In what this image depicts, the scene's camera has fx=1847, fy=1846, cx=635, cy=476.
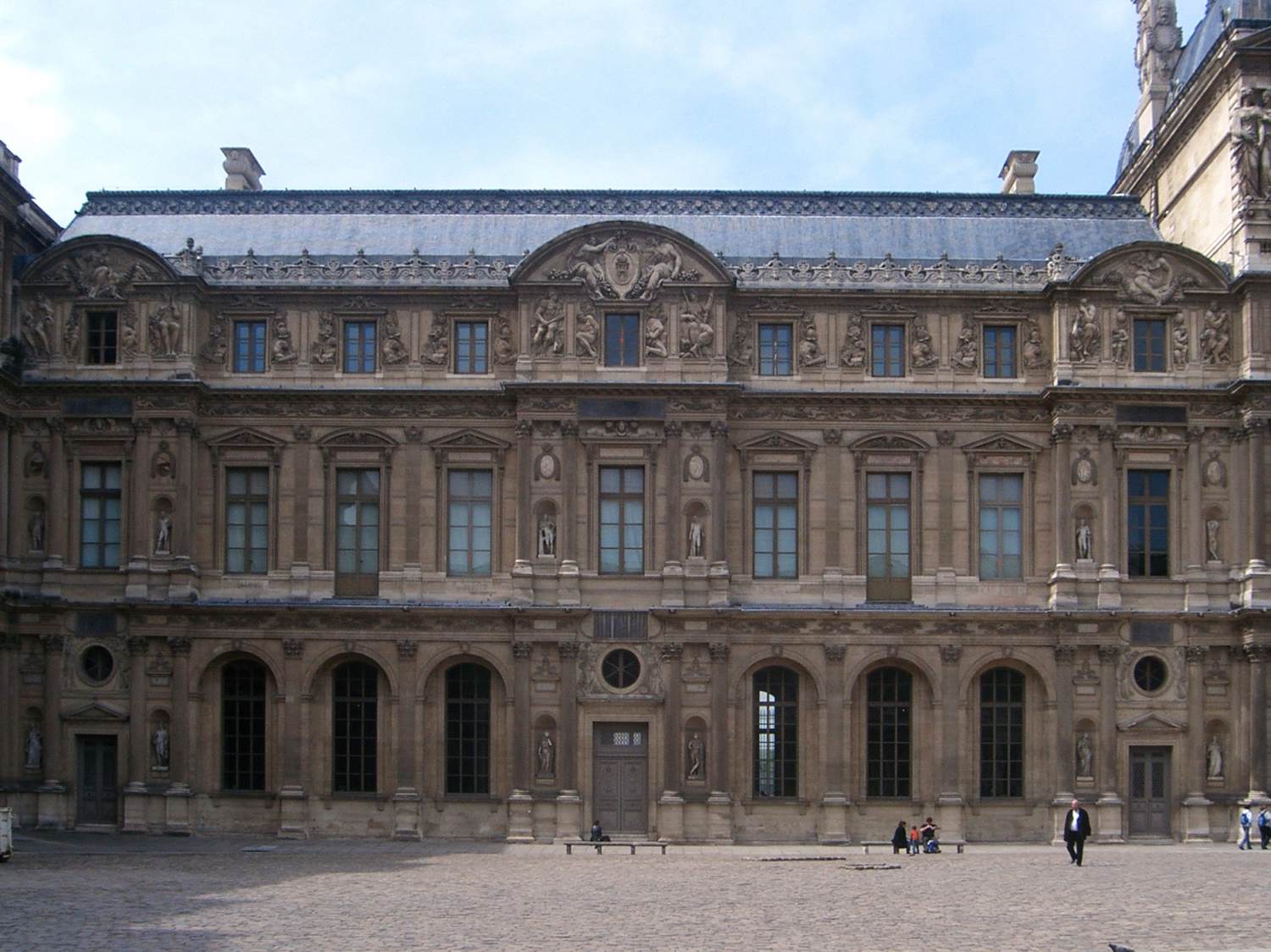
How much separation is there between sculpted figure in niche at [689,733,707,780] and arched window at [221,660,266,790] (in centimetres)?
1158

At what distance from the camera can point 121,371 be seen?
50.3m

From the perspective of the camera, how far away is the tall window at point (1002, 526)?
50.3 m

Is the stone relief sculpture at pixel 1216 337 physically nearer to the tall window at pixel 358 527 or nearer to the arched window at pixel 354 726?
the tall window at pixel 358 527

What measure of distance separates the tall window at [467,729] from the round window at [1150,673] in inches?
689

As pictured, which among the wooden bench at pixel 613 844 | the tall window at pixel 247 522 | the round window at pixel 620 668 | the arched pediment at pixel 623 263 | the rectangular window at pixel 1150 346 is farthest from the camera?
the tall window at pixel 247 522

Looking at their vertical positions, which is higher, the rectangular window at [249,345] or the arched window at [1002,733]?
the rectangular window at [249,345]

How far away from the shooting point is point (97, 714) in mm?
49375

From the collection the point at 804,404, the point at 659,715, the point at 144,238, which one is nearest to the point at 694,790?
the point at 659,715

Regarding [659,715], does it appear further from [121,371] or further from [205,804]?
[121,371]

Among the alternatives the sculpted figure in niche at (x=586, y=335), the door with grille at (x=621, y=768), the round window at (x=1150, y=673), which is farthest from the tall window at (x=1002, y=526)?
the sculpted figure in niche at (x=586, y=335)

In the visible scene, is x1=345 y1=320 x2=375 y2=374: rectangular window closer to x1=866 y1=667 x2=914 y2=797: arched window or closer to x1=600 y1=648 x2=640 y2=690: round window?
x1=600 y1=648 x2=640 y2=690: round window

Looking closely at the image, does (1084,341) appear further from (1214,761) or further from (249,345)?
(249,345)

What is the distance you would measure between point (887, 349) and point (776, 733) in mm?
10922

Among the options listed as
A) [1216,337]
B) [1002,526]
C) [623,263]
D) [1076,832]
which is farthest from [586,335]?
[1076,832]
